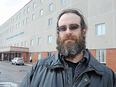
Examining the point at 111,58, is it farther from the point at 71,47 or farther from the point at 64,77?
the point at 64,77

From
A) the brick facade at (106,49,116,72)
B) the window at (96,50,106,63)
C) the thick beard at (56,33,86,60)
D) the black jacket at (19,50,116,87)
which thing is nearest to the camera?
the black jacket at (19,50,116,87)

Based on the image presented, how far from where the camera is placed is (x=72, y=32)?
168cm

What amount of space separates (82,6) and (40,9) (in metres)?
11.8

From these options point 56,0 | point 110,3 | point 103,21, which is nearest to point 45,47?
point 56,0

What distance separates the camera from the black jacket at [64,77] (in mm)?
1389

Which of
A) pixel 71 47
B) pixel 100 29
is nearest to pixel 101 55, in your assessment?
pixel 100 29

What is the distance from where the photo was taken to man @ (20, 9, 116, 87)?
55.6 inches

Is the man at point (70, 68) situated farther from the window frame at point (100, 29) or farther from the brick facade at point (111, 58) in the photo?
the window frame at point (100, 29)

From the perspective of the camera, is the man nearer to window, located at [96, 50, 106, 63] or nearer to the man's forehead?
the man's forehead

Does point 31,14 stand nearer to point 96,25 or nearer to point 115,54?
point 96,25

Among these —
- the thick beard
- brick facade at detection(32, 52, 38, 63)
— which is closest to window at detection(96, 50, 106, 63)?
the thick beard

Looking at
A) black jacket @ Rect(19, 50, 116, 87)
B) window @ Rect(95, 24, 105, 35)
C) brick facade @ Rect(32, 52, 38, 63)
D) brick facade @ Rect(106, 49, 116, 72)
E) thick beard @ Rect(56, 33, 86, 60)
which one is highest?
window @ Rect(95, 24, 105, 35)

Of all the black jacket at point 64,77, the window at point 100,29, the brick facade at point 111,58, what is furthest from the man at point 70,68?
the window at point 100,29

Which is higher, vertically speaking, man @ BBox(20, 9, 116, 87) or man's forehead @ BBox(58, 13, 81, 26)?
man's forehead @ BBox(58, 13, 81, 26)
